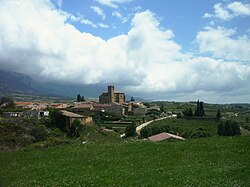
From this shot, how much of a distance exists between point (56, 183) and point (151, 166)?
539cm

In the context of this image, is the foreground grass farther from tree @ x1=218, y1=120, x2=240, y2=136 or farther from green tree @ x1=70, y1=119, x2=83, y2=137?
tree @ x1=218, y1=120, x2=240, y2=136

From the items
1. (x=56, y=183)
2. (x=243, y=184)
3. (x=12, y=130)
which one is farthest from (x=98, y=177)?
(x=12, y=130)

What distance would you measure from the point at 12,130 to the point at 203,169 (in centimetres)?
4389

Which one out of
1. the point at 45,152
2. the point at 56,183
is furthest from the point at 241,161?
the point at 45,152

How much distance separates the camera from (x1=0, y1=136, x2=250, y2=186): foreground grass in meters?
16.8

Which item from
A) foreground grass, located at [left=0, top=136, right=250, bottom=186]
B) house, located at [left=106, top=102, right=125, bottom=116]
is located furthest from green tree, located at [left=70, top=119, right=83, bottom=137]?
house, located at [left=106, top=102, right=125, bottom=116]

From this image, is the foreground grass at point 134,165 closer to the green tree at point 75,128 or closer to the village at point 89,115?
the green tree at point 75,128

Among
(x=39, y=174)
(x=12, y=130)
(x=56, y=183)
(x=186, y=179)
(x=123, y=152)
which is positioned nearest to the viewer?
(x=186, y=179)

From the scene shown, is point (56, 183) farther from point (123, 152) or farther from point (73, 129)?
point (73, 129)

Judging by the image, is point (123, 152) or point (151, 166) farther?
point (123, 152)

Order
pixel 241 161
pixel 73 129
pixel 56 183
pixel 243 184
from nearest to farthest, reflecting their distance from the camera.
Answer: pixel 243 184 < pixel 56 183 < pixel 241 161 < pixel 73 129

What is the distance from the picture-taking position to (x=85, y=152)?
26.4m

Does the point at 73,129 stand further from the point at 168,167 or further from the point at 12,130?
the point at 168,167

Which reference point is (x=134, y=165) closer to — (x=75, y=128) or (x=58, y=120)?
(x=75, y=128)
